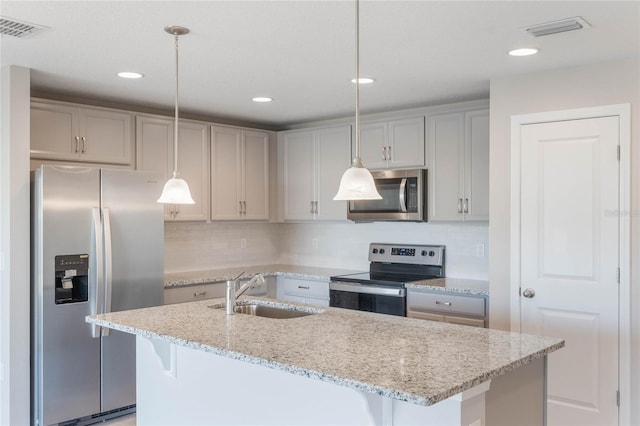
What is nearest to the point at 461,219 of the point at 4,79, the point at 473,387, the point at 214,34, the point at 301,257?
the point at 301,257

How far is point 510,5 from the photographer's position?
2480 mm

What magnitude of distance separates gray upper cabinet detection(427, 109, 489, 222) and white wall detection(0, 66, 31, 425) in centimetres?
289

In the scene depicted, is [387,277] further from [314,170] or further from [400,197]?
[314,170]

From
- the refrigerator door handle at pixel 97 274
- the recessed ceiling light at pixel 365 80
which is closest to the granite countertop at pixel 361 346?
the refrigerator door handle at pixel 97 274

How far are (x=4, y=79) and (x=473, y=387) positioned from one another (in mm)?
3267

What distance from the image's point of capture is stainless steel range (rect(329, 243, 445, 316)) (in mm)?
4438

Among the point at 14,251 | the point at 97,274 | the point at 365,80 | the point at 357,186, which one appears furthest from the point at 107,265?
the point at 357,186

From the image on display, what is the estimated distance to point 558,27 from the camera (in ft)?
9.02

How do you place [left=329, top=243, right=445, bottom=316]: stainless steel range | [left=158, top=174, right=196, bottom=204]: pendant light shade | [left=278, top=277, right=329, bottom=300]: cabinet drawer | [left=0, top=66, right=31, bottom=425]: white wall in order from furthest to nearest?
[left=278, top=277, right=329, bottom=300]: cabinet drawer
[left=329, top=243, right=445, bottom=316]: stainless steel range
[left=0, top=66, right=31, bottom=425]: white wall
[left=158, top=174, right=196, bottom=204]: pendant light shade

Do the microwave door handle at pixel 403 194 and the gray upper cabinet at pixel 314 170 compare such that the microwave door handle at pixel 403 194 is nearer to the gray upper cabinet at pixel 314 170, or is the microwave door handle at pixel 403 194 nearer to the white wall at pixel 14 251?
the gray upper cabinet at pixel 314 170

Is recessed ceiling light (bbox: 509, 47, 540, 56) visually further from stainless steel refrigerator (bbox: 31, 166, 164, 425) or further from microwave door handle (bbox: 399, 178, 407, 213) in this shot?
stainless steel refrigerator (bbox: 31, 166, 164, 425)

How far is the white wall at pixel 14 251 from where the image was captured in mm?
3551

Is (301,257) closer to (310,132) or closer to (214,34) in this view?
(310,132)

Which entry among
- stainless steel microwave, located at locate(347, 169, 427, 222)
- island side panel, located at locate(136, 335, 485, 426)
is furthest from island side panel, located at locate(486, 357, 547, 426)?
stainless steel microwave, located at locate(347, 169, 427, 222)
